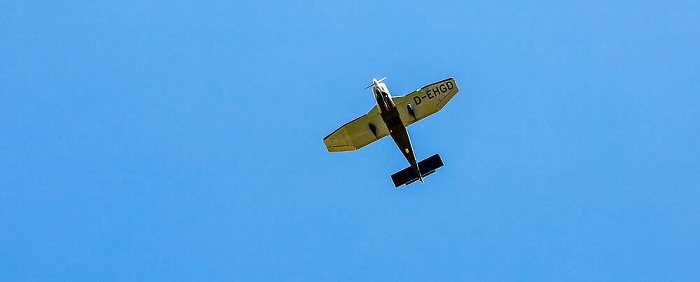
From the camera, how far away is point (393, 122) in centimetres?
6444

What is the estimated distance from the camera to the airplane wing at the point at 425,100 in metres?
64.5

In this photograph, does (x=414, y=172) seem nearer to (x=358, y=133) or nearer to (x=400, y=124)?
(x=400, y=124)

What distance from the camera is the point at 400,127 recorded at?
64625mm

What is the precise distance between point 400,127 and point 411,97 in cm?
198

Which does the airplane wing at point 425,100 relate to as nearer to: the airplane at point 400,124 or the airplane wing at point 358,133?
the airplane at point 400,124

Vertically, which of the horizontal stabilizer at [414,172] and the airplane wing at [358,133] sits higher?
the airplane wing at [358,133]

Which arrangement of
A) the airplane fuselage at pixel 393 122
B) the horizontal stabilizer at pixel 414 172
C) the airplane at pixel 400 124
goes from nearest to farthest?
the airplane fuselage at pixel 393 122, the airplane at pixel 400 124, the horizontal stabilizer at pixel 414 172

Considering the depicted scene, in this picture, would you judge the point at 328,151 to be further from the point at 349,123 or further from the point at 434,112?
the point at 434,112

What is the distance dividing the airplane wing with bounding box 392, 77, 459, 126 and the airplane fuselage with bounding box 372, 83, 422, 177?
488mm

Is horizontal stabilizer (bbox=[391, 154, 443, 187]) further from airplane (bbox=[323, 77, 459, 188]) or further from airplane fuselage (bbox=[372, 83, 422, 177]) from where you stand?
airplane fuselage (bbox=[372, 83, 422, 177])

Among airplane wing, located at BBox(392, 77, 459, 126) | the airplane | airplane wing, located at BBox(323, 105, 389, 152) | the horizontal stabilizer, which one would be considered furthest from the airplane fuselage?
airplane wing, located at BBox(323, 105, 389, 152)

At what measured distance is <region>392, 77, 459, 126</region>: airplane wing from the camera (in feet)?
212

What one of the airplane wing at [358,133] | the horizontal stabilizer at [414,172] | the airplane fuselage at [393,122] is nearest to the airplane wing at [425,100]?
the airplane fuselage at [393,122]

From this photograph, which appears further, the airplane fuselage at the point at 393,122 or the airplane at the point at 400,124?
the airplane at the point at 400,124
